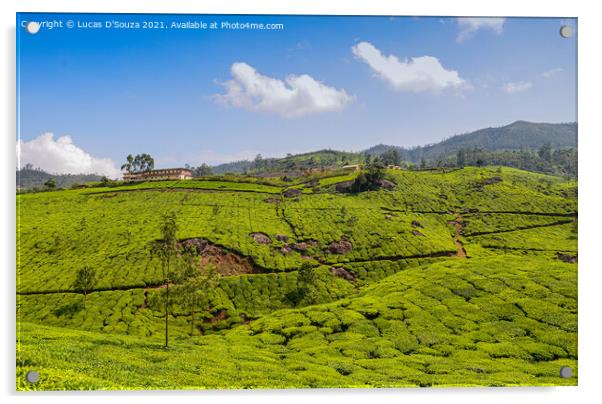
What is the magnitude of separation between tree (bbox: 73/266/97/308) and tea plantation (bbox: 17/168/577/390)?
33.8 inches

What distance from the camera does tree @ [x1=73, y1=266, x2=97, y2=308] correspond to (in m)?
32.9

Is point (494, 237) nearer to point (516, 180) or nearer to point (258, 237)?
point (516, 180)

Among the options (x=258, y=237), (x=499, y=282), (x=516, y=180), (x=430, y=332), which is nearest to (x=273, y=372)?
(x=430, y=332)

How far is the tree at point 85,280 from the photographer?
32906mm

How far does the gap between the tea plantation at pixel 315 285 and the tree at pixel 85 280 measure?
0.86 m

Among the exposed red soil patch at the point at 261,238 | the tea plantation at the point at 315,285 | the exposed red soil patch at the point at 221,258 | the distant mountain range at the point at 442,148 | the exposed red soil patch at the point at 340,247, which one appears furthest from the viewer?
the exposed red soil patch at the point at 261,238

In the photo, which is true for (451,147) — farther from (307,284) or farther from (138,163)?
(138,163)

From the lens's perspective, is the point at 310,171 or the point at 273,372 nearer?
the point at 273,372

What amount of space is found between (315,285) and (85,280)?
21.7 metres

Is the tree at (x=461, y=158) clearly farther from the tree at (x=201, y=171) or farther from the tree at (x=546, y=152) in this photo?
the tree at (x=201, y=171)

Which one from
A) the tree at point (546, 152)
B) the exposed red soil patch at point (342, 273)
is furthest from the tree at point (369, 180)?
the tree at point (546, 152)

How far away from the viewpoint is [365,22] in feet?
73.3

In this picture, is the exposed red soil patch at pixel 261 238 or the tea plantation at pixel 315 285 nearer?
the tea plantation at pixel 315 285

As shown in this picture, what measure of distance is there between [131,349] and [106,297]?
14.1 metres
